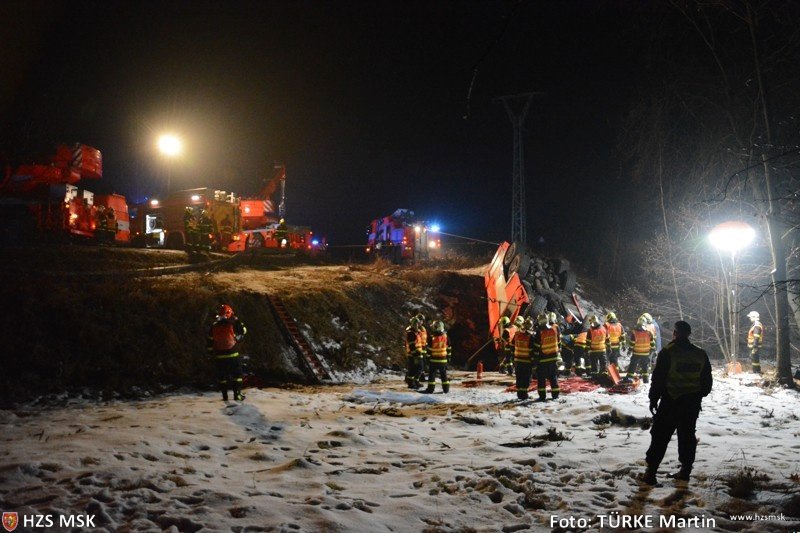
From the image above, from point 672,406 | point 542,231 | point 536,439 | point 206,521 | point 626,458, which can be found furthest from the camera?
point 542,231

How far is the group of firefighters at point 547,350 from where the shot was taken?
35.3 ft

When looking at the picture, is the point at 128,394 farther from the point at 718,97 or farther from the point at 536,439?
the point at 718,97

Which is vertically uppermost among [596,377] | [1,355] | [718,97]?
[718,97]

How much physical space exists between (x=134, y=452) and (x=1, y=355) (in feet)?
21.5

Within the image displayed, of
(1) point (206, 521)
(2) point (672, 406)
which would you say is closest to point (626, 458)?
(2) point (672, 406)

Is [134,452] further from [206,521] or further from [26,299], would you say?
[26,299]

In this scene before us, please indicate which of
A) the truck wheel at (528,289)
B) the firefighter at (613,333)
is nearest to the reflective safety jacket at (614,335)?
the firefighter at (613,333)

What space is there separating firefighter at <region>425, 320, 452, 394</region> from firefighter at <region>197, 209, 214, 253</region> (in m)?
13.7

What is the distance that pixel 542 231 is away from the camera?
141 feet

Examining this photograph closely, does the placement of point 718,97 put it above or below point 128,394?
above

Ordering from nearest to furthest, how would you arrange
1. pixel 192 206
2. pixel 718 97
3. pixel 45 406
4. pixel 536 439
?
pixel 536 439
pixel 45 406
pixel 718 97
pixel 192 206

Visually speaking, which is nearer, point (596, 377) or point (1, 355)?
point (1, 355)

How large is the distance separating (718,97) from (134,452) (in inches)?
745

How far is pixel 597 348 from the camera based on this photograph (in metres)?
12.9
